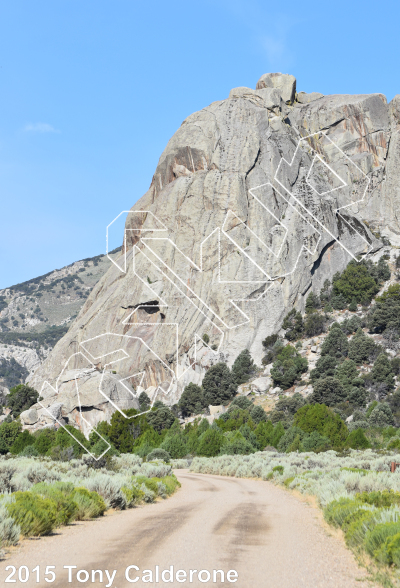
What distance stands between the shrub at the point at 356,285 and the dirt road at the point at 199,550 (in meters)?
79.2

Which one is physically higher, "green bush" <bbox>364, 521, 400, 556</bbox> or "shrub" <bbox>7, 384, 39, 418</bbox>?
"green bush" <bbox>364, 521, 400, 556</bbox>

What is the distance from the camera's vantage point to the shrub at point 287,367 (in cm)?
7788

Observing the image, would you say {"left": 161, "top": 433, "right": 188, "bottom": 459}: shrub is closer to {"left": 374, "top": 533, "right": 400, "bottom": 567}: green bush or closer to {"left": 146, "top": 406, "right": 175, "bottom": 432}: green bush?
{"left": 146, "top": 406, "right": 175, "bottom": 432}: green bush

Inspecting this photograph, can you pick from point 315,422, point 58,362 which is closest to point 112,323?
point 58,362

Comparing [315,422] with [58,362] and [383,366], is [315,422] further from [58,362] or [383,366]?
[58,362]

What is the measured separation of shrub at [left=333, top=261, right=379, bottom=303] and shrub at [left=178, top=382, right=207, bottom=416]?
32628 mm

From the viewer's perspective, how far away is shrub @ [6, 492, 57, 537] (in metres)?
12.3

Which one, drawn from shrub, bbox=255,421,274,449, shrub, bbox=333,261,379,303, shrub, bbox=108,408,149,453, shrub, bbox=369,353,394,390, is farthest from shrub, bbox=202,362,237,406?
shrub, bbox=333,261,379,303

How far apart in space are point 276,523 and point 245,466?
21541 mm

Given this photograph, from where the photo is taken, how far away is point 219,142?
328ft

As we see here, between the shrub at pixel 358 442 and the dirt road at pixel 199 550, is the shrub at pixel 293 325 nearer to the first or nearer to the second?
the shrub at pixel 358 442

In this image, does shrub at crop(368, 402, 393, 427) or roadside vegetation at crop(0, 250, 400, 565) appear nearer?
roadside vegetation at crop(0, 250, 400, 565)

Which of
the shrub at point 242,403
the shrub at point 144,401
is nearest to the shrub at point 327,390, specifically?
the shrub at point 242,403

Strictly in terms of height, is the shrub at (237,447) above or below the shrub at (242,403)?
below
